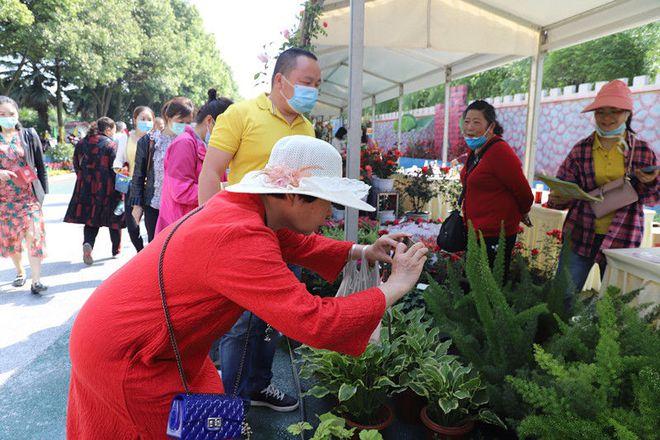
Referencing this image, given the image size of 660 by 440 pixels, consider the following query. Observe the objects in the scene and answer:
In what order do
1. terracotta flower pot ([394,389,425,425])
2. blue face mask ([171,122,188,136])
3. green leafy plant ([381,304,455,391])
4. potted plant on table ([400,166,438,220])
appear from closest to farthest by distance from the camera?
→ green leafy plant ([381,304,455,391])
terracotta flower pot ([394,389,425,425])
blue face mask ([171,122,188,136])
potted plant on table ([400,166,438,220])

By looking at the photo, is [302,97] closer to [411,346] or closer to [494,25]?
[411,346]

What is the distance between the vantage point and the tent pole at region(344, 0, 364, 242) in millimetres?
2605

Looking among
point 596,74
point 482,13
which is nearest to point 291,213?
point 482,13

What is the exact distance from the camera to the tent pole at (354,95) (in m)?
2.61

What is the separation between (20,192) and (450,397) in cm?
448

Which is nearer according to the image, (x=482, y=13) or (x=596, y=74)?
(x=482, y=13)

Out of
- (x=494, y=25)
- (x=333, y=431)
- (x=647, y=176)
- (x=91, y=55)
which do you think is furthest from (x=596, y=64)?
(x=91, y=55)

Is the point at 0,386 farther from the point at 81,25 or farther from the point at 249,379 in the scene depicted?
the point at 81,25

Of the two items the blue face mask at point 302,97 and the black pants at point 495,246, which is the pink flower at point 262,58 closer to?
the blue face mask at point 302,97

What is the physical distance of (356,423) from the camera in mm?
2100

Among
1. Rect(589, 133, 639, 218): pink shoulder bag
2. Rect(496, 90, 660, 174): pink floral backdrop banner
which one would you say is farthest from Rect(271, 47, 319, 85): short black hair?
Rect(496, 90, 660, 174): pink floral backdrop banner

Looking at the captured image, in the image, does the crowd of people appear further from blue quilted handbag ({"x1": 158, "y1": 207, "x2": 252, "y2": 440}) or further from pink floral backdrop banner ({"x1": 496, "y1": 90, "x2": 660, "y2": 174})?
pink floral backdrop banner ({"x1": 496, "y1": 90, "x2": 660, "y2": 174})

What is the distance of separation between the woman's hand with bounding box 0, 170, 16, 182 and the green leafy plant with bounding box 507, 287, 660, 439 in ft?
15.3

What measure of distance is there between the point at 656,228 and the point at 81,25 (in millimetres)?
23594
